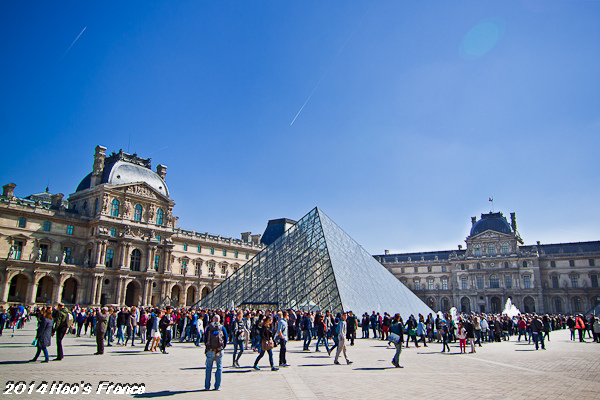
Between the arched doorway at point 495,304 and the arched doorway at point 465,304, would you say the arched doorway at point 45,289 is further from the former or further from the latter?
the arched doorway at point 495,304

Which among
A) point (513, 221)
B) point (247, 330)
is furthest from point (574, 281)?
point (247, 330)

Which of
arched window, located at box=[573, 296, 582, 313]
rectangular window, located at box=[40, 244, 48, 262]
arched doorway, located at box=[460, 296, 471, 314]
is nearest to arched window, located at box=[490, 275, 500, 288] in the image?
arched doorway, located at box=[460, 296, 471, 314]

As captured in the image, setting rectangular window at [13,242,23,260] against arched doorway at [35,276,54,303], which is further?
arched doorway at [35,276,54,303]

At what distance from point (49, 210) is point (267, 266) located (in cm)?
2518

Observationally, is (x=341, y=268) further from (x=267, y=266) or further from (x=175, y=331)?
(x=175, y=331)

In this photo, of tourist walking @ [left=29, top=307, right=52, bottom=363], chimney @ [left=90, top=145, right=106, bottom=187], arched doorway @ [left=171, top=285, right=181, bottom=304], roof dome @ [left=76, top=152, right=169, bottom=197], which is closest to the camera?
tourist walking @ [left=29, top=307, right=52, bottom=363]

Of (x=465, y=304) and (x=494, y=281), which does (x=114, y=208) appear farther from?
(x=494, y=281)

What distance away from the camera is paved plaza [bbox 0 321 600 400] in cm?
685

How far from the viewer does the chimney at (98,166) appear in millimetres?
42938

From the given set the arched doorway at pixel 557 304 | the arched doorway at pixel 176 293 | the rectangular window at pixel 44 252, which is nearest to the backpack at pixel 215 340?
the rectangular window at pixel 44 252

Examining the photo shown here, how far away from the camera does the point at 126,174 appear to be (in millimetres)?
44062

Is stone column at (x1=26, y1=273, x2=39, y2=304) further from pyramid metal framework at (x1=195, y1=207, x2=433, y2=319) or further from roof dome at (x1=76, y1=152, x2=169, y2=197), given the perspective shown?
pyramid metal framework at (x1=195, y1=207, x2=433, y2=319)

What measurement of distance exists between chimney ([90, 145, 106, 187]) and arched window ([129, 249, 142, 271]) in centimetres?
813

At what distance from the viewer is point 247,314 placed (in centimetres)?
1670
